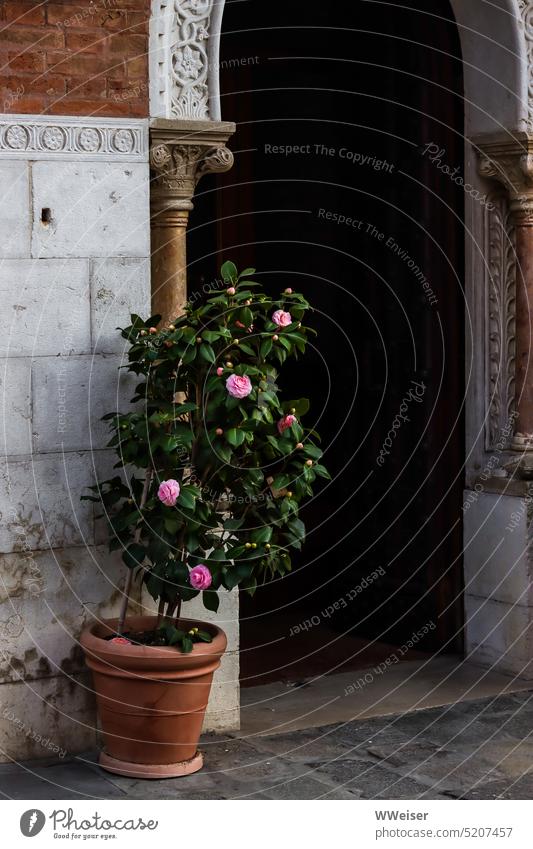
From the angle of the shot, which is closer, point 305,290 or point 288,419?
point 288,419

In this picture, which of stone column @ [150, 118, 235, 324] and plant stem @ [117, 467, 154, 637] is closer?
plant stem @ [117, 467, 154, 637]

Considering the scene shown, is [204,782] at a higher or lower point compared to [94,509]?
lower

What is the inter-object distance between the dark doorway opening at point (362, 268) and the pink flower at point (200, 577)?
156 centimetres

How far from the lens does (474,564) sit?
242 inches

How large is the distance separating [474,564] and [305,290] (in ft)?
4.89

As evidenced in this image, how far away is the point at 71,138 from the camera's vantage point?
15.7ft

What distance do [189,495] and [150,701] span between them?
0.65 meters

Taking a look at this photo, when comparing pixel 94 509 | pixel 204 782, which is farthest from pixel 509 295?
pixel 204 782

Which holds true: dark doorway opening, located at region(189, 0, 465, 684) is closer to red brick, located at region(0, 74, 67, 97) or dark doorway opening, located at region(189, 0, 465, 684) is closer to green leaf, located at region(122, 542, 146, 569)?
green leaf, located at region(122, 542, 146, 569)

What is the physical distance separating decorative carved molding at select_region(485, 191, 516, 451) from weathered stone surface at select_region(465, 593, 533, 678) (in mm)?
655

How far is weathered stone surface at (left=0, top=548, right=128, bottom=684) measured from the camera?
478cm

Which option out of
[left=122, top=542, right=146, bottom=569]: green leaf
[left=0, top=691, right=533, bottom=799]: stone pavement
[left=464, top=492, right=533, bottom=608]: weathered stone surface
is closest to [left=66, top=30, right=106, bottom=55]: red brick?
[left=122, top=542, right=146, bottom=569]: green leaf

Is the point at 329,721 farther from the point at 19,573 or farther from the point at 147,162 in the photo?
the point at 147,162

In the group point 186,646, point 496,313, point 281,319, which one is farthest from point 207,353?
point 496,313
